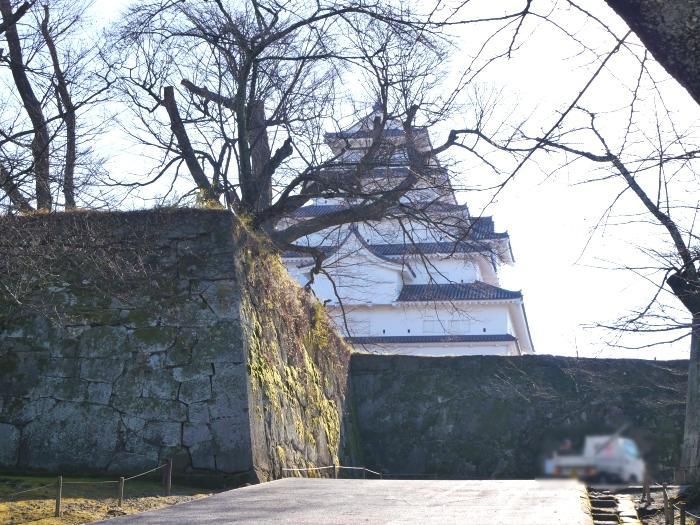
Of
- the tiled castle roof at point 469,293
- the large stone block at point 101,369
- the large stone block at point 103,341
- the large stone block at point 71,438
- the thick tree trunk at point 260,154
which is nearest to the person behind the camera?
the large stone block at point 71,438

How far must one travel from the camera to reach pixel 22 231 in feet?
29.9

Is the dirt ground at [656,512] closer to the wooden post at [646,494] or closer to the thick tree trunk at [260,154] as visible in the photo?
the wooden post at [646,494]

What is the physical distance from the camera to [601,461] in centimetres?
711

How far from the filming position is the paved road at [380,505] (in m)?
7.81

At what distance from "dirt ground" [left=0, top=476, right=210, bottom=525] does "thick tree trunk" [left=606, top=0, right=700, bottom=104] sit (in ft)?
20.5

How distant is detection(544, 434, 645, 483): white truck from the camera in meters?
6.98

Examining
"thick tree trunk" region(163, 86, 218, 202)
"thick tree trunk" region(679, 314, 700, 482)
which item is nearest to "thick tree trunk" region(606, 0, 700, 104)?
"thick tree trunk" region(679, 314, 700, 482)

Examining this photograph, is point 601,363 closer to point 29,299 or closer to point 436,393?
point 436,393

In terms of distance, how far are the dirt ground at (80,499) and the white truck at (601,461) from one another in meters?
3.87

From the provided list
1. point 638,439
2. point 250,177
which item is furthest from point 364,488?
point 250,177

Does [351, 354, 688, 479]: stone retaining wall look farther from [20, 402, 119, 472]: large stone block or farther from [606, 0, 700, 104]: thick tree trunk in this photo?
[606, 0, 700, 104]: thick tree trunk

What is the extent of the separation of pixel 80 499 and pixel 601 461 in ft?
16.4

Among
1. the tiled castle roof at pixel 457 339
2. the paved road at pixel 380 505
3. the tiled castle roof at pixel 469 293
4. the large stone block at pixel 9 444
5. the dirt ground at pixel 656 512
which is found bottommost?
the dirt ground at pixel 656 512

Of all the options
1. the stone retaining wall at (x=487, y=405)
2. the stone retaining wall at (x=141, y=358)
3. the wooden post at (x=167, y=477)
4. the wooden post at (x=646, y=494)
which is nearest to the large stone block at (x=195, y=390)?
the stone retaining wall at (x=141, y=358)
